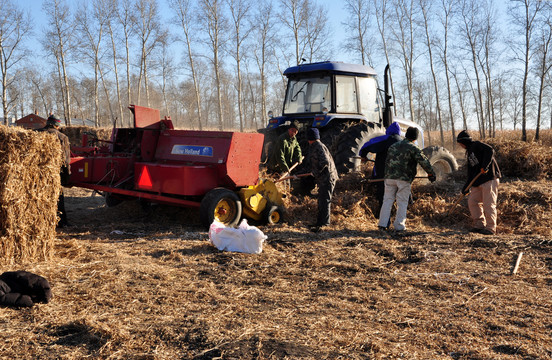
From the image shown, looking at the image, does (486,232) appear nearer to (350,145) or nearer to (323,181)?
(323,181)

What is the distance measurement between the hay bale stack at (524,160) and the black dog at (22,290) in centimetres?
917

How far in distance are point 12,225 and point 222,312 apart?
2.56m

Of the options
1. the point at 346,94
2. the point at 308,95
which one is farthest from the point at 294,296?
the point at 308,95

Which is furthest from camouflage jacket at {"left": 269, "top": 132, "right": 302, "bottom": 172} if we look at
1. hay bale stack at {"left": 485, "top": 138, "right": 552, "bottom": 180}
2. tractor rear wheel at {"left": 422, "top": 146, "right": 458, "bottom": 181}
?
hay bale stack at {"left": 485, "top": 138, "right": 552, "bottom": 180}

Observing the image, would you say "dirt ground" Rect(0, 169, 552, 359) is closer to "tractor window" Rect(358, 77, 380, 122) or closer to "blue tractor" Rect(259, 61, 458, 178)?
"blue tractor" Rect(259, 61, 458, 178)

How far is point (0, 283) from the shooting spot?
3.74m

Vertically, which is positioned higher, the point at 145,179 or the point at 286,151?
the point at 286,151

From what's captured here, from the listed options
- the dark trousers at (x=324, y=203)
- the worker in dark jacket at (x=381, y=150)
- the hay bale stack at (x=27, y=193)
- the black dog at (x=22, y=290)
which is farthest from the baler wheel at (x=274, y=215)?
the black dog at (x=22, y=290)

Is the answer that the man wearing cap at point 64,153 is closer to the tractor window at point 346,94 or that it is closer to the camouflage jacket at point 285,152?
the camouflage jacket at point 285,152

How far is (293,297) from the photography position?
4.16 m

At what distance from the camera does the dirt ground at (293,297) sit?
309 cm

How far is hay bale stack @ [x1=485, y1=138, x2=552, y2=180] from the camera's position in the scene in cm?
971

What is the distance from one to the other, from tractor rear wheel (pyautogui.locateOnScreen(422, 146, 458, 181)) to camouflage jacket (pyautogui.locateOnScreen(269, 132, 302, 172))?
306cm

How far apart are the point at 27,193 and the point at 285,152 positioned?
448 cm
